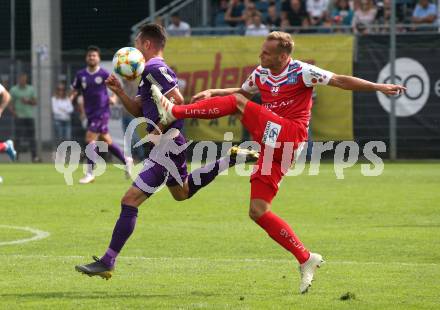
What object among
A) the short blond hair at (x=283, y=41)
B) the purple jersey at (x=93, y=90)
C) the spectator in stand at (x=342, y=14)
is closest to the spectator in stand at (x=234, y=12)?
the spectator in stand at (x=342, y=14)

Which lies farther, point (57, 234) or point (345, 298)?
point (57, 234)

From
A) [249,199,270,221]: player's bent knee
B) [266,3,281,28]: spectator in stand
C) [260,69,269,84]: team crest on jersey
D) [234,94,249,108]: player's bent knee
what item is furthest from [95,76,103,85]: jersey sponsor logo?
[249,199,270,221]: player's bent knee

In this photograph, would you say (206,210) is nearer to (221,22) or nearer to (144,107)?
(144,107)

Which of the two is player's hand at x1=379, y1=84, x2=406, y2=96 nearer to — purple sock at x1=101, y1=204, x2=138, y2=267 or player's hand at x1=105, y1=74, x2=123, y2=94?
player's hand at x1=105, y1=74, x2=123, y2=94

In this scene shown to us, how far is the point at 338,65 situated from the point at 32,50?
35.2ft

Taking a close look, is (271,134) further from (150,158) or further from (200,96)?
(150,158)

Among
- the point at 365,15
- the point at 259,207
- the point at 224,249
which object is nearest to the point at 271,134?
the point at 259,207

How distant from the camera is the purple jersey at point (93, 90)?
68.5ft

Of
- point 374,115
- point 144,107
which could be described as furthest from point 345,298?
point 374,115

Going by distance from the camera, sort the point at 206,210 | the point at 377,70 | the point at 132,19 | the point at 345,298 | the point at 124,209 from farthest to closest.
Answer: the point at 132,19, the point at 377,70, the point at 206,210, the point at 124,209, the point at 345,298

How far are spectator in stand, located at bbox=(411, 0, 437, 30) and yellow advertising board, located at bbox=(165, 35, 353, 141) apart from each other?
6.10ft

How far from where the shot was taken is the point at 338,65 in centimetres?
2536

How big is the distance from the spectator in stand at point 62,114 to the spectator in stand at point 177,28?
3.47m

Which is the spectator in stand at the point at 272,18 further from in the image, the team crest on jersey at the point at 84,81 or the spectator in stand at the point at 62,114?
the team crest on jersey at the point at 84,81
